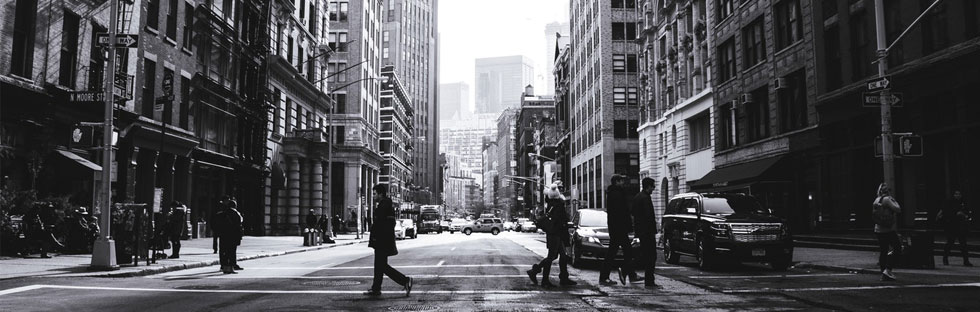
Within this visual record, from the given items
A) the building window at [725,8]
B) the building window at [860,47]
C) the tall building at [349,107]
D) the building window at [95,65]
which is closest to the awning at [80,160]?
the building window at [95,65]

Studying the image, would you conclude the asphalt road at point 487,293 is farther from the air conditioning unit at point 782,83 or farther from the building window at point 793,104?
the air conditioning unit at point 782,83

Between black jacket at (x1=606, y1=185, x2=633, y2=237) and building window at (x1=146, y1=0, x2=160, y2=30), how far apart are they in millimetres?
22097

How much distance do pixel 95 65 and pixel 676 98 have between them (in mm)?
35243

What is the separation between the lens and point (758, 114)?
3366cm

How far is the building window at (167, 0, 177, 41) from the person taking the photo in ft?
95.3

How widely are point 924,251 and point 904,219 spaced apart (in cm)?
824

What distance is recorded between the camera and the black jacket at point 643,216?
12.0 meters

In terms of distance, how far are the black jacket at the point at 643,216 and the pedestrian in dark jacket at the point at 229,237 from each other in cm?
843

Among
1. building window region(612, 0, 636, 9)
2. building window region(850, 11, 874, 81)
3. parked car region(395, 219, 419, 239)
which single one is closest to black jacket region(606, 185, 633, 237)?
building window region(850, 11, 874, 81)

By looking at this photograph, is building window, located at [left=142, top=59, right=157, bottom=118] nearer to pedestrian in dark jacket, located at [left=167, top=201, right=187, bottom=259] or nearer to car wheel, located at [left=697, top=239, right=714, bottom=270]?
pedestrian in dark jacket, located at [left=167, top=201, right=187, bottom=259]

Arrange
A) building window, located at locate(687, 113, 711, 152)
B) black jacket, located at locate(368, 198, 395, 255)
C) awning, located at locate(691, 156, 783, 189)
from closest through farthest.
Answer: black jacket, located at locate(368, 198, 395, 255), awning, located at locate(691, 156, 783, 189), building window, located at locate(687, 113, 711, 152)

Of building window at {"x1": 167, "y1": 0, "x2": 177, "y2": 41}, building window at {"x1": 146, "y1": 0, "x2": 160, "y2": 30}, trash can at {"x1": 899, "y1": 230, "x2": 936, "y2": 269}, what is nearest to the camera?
trash can at {"x1": 899, "y1": 230, "x2": 936, "y2": 269}

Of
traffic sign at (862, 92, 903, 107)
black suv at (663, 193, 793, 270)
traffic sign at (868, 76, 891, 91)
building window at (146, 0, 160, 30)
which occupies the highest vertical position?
Answer: building window at (146, 0, 160, 30)

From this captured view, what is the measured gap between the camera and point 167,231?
2055 cm
